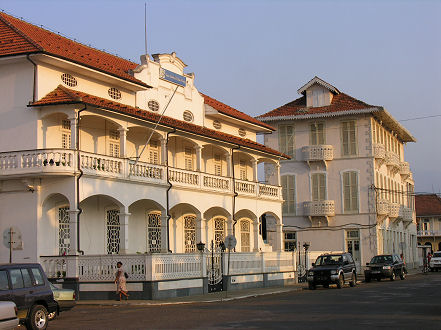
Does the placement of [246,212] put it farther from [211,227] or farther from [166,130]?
[166,130]

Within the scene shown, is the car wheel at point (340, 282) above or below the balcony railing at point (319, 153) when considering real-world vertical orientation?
below

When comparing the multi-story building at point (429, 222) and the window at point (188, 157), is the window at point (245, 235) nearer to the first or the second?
the window at point (188, 157)

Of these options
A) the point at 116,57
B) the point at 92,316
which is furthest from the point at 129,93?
the point at 92,316

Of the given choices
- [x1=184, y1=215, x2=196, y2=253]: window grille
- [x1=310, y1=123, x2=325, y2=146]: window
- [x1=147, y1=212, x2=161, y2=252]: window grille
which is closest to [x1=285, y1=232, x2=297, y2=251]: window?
[x1=310, y1=123, x2=325, y2=146]: window

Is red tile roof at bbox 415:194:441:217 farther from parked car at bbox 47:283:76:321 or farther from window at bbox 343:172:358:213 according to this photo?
parked car at bbox 47:283:76:321

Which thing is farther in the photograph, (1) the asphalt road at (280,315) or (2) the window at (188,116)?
(2) the window at (188,116)

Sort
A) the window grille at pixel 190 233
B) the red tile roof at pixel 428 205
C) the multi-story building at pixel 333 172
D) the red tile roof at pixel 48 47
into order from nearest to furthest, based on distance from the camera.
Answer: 1. the red tile roof at pixel 48 47
2. the window grille at pixel 190 233
3. the multi-story building at pixel 333 172
4. the red tile roof at pixel 428 205

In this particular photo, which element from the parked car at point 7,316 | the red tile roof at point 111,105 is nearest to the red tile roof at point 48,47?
the red tile roof at point 111,105

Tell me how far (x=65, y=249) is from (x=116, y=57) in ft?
41.9

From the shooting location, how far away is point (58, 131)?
92.8 ft

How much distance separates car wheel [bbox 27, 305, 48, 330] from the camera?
1622cm

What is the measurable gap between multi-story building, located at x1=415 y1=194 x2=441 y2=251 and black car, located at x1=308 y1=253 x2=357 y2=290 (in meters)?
57.1

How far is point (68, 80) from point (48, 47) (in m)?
1.61

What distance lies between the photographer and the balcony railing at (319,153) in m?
51.8
